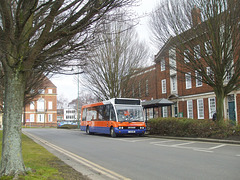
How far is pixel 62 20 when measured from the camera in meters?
6.13

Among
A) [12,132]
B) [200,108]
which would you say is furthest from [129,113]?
[200,108]

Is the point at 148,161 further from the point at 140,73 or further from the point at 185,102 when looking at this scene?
the point at 185,102

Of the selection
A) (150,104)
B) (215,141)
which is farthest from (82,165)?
(150,104)

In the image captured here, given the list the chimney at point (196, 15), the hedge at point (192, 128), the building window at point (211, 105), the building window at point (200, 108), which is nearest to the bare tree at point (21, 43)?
the chimney at point (196, 15)

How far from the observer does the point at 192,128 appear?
15.3 meters

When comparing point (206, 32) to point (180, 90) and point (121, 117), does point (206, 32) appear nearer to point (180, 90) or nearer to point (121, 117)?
point (121, 117)

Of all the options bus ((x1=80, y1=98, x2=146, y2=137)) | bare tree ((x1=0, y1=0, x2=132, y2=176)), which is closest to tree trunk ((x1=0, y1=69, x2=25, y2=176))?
bare tree ((x1=0, y1=0, x2=132, y2=176))

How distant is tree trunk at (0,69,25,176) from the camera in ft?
16.6

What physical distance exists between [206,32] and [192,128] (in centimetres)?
584

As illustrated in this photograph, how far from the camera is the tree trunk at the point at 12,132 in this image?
5.05 m

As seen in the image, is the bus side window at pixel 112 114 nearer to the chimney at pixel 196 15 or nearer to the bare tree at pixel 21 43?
the chimney at pixel 196 15

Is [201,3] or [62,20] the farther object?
[201,3]

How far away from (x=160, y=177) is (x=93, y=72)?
18198mm

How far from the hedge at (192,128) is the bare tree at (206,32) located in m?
0.77
